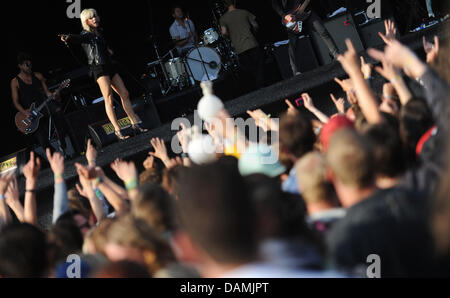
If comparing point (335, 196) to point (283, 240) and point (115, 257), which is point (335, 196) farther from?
point (115, 257)

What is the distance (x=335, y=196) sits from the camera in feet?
6.01

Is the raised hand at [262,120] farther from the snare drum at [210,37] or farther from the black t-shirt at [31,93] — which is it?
the snare drum at [210,37]

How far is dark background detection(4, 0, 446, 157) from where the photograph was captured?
312 inches

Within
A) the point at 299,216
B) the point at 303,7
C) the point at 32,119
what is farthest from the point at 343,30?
the point at 299,216

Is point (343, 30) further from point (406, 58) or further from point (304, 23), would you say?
point (406, 58)

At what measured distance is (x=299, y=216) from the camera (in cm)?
145

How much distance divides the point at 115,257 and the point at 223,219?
0.69m

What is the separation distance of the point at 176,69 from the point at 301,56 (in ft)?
5.98

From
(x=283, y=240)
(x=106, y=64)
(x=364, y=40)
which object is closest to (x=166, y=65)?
(x=106, y=64)

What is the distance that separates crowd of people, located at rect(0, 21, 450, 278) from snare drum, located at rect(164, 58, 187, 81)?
5041 mm

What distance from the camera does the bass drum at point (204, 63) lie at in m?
7.54

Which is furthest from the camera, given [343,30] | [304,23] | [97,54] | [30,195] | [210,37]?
[210,37]

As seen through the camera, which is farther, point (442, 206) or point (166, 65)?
point (166, 65)

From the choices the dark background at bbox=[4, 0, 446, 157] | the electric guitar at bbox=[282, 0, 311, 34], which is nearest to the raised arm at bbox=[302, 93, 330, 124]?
the electric guitar at bbox=[282, 0, 311, 34]
